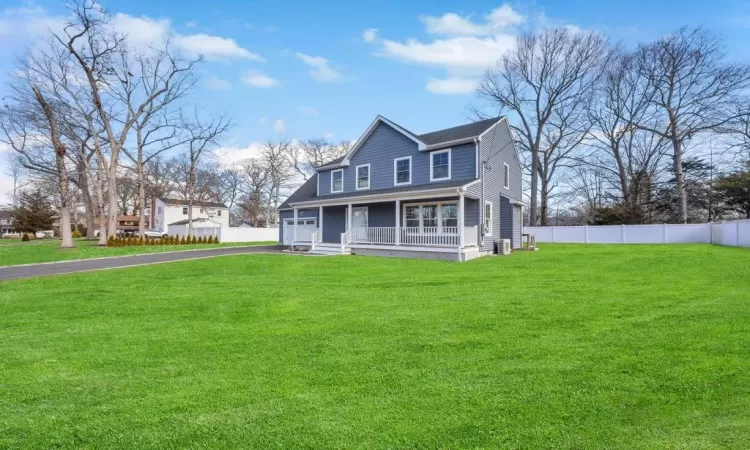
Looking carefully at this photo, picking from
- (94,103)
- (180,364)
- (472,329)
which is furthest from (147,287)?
(94,103)

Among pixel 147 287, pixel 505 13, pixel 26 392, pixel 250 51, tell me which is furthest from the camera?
pixel 250 51

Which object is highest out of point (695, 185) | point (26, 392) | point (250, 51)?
point (250, 51)

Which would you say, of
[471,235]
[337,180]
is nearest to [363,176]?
[337,180]

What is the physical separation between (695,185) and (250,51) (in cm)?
3150

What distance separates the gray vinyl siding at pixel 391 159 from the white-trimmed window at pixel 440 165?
0.16 metres

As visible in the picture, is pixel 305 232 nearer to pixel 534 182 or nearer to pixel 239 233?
pixel 239 233

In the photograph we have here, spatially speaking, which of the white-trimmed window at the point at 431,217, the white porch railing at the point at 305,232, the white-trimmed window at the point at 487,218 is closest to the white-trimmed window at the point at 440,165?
the white-trimmed window at the point at 431,217

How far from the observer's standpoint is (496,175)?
773 inches

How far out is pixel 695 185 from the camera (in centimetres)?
2936

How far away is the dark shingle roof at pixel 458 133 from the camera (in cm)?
1839

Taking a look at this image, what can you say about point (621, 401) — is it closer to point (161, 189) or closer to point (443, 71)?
point (443, 71)

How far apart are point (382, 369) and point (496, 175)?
17.2 metres

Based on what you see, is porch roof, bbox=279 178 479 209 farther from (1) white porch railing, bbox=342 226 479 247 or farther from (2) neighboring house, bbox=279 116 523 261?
(1) white porch railing, bbox=342 226 479 247

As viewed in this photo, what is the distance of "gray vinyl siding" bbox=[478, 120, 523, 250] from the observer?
1792 cm
